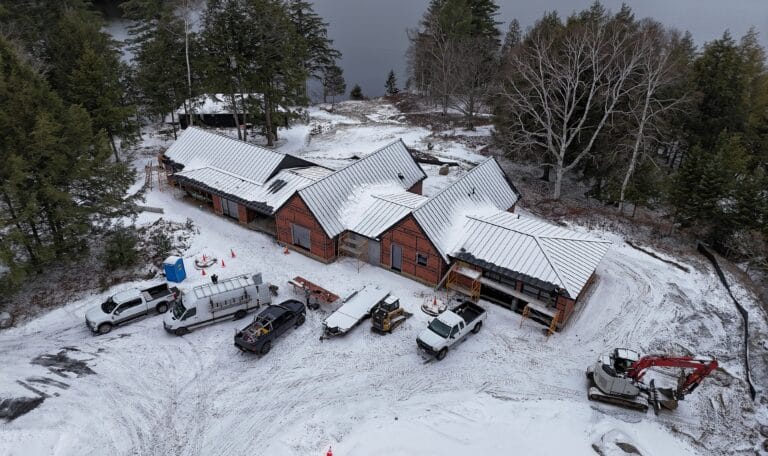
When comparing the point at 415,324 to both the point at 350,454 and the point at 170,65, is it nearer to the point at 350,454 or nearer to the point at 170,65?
the point at 350,454

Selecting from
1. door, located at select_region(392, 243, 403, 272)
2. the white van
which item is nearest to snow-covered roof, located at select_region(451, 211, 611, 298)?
door, located at select_region(392, 243, 403, 272)

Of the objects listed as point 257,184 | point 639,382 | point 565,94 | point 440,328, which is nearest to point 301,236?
point 257,184

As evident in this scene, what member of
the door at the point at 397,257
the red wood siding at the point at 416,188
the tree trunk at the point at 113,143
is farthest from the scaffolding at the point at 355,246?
the tree trunk at the point at 113,143

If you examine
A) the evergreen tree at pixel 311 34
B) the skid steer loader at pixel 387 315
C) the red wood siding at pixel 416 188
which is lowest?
the skid steer loader at pixel 387 315

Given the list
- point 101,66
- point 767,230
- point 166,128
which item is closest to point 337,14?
point 166,128

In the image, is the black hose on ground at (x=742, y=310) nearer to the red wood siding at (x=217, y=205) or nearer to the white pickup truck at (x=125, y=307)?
the white pickup truck at (x=125, y=307)

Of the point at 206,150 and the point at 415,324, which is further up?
the point at 206,150
